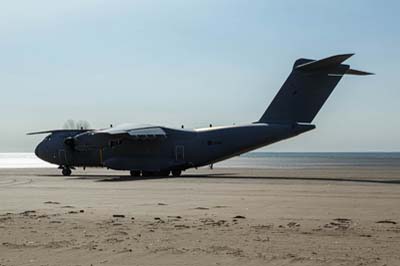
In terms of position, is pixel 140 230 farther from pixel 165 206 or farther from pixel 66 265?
pixel 165 206

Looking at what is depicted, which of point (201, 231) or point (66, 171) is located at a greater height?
point (201, 231)

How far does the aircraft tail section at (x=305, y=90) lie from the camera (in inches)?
1519

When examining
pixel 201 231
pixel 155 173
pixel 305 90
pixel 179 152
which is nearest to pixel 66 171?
pixel 155 173

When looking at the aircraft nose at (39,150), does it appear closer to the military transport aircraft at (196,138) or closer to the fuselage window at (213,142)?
the military transport aircraft at (196,138)

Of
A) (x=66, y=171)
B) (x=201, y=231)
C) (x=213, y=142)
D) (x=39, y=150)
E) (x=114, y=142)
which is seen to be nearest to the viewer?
(x=201, y=231)

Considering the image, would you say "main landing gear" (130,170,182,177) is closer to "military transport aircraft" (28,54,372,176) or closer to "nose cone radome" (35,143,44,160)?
"military transport aircraft" (28,54,372,176)

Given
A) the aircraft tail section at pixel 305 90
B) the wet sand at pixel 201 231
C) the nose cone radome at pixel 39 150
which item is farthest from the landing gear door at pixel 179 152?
the wet sand at pixel 201 231

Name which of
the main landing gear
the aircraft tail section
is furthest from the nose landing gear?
the aircraft tail section

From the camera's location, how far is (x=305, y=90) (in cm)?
3969

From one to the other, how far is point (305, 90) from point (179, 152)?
11.0 m

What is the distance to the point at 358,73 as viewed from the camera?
128 ft

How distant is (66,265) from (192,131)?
36.5 meters

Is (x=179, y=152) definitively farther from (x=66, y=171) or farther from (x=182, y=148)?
(x=66, y=171)

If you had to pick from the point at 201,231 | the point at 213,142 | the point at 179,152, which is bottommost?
the point at 179,152
